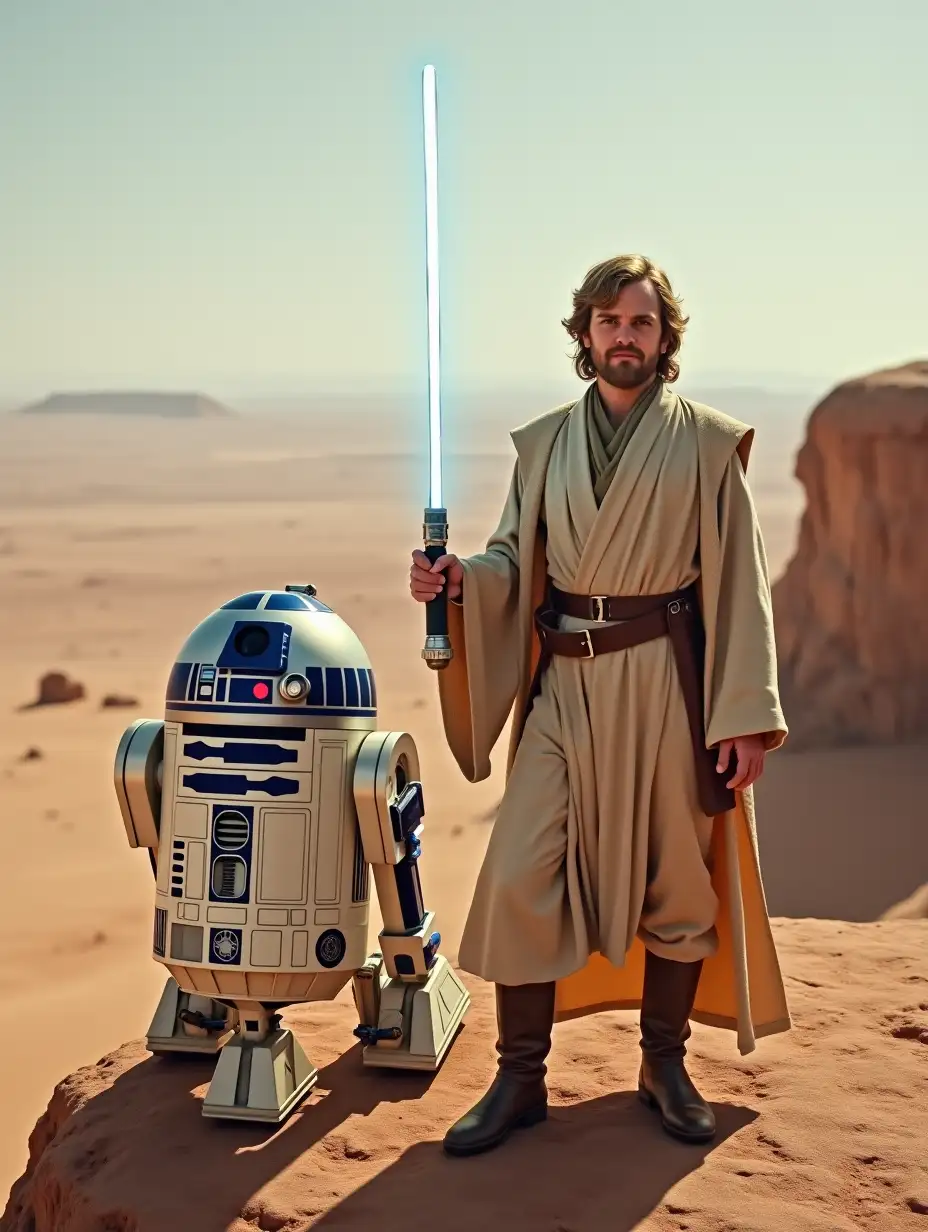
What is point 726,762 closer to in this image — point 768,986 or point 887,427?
point 768,986

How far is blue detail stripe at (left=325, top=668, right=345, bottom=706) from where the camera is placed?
416cm

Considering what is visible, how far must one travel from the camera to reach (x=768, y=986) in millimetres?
4336

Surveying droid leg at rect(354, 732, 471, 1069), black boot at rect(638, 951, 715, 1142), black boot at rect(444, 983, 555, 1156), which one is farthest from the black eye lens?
black boot at rect(638, 951, 715, 1142)

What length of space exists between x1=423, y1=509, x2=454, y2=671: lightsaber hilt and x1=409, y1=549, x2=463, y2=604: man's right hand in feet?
0.05

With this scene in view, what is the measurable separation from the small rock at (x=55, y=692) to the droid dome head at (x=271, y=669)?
38.8 feet

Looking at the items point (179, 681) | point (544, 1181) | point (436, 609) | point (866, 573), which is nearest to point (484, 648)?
point (436, 609)

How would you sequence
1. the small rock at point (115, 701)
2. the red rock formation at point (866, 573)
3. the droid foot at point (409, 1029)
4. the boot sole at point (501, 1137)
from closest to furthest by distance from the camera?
the boot sole at point (501, 1137) < the droid foot at point (409, 1029) < the red rock formation at point (866, 573) < the small rock at point (115, 701)

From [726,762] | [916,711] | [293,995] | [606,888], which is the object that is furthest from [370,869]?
[916,711]

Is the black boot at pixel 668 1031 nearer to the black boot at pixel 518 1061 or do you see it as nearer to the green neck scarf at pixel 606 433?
the black boot at pixel 518 1061

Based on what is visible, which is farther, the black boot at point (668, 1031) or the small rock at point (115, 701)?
the small rock at point (115, 701)

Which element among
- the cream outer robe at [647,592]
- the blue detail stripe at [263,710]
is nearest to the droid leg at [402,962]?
the blue detail stripe at [263,710]

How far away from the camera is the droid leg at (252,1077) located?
4.19m

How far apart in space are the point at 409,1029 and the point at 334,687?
1086 mm

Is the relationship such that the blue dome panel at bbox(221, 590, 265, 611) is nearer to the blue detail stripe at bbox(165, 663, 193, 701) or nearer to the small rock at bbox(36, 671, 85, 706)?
the blue detail stripe at bbox(165, 663, 193, 701)
